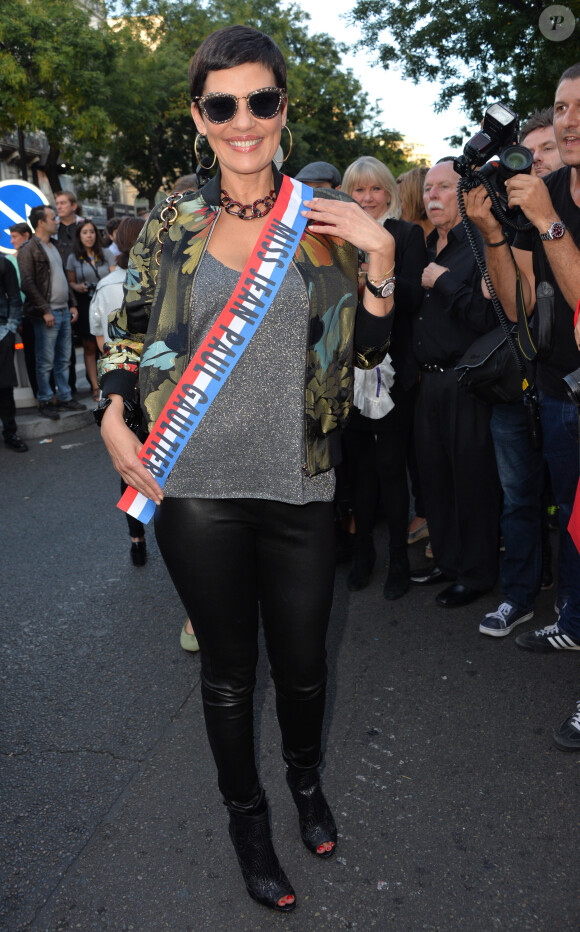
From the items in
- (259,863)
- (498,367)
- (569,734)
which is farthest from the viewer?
(498,367)

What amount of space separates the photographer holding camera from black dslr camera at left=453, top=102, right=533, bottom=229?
0.12 ft

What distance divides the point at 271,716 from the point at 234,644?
121 centimetres

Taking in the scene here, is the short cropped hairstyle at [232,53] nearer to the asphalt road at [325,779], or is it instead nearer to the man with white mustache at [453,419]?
the man with white mustache at [453,419]

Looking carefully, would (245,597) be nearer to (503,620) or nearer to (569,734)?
(569,734)

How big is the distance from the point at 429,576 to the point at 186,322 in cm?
287

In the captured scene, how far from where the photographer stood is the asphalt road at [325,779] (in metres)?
2.24

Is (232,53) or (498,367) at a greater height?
(232,53)

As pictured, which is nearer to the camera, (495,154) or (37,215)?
(495,154)

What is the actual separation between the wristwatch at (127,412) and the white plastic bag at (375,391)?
→ 213cm

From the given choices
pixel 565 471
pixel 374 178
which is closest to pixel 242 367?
pixel 565 471

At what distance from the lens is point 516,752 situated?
114 inches

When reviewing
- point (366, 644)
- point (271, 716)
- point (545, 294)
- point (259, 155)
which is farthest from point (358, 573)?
point (259, 155)

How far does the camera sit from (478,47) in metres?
13.6

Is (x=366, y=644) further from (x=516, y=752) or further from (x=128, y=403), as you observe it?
(x=128, y=403)
